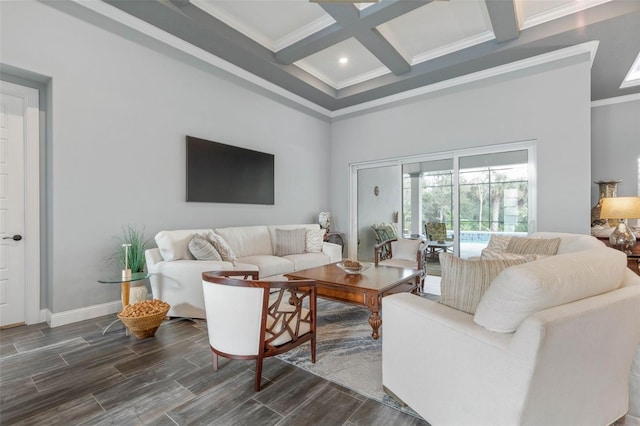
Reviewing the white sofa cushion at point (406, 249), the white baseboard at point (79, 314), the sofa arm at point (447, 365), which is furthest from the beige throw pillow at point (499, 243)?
the white baseboard at point (79, 314)

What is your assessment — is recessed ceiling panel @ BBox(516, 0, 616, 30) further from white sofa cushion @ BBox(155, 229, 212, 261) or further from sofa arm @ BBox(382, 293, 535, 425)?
white sofa cushion @ BBox(155, 229, 212, 261)

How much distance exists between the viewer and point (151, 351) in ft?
7.93

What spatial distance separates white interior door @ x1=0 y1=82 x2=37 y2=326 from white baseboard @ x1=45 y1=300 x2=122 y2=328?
277 mm

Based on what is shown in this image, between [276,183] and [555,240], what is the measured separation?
4.00 m

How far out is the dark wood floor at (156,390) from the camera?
5.39 ft

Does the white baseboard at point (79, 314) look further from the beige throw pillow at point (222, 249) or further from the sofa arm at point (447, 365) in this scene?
the sofa arm at point (447, 365)

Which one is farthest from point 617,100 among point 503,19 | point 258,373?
point 258,373

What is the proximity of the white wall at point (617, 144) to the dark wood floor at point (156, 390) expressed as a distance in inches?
225

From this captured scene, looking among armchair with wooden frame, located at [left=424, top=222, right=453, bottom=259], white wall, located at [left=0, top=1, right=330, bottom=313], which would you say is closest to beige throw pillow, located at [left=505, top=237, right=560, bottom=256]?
armchair with wooden frame, located at [left=424, top=222, right=453, bottom=259]

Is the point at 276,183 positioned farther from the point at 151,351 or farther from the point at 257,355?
the point at 257,355

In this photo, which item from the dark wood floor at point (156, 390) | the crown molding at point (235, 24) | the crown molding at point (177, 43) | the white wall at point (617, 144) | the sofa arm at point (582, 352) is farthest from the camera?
the white wall at point (617, 144)

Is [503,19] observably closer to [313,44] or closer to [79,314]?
[313,44]

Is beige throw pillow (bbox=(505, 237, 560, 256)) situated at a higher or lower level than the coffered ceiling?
lower

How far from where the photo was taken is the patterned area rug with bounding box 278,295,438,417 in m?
1.94
